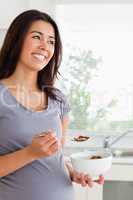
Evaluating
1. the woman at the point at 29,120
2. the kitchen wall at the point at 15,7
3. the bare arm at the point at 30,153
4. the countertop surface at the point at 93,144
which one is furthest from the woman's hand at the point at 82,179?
the kitchen wall at the point at 15,7

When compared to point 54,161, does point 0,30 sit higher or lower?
higher

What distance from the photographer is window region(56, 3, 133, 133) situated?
7.27 feet

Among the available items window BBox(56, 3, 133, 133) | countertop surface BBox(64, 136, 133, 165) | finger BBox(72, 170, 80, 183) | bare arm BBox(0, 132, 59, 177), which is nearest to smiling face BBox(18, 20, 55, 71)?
bare arm BBox(0, 132, 59, 177)

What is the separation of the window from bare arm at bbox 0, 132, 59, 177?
141cm

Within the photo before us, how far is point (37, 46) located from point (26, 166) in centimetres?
31

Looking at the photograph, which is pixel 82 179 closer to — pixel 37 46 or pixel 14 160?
pixel 14 160

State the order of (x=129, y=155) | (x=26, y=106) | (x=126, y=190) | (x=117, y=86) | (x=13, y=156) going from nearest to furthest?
1. (x=13, y=156)
2. (x=26, y=106)
3. (x=126, y=190)
4. (x=129, y=155)
5. (x=117, y=86)

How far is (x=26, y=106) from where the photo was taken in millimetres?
991

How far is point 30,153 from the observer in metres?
0.86

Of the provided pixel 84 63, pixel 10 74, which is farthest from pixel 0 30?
pixel 10 74

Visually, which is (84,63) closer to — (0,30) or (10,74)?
(0,30)

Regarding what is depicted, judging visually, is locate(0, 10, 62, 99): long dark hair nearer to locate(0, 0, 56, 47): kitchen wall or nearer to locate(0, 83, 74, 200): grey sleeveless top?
locate(0, 83, 74, 200): grey sleeveless top

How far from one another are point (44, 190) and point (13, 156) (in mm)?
150

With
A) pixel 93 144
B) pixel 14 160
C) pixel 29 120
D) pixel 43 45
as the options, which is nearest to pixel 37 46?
pixel 43 45
